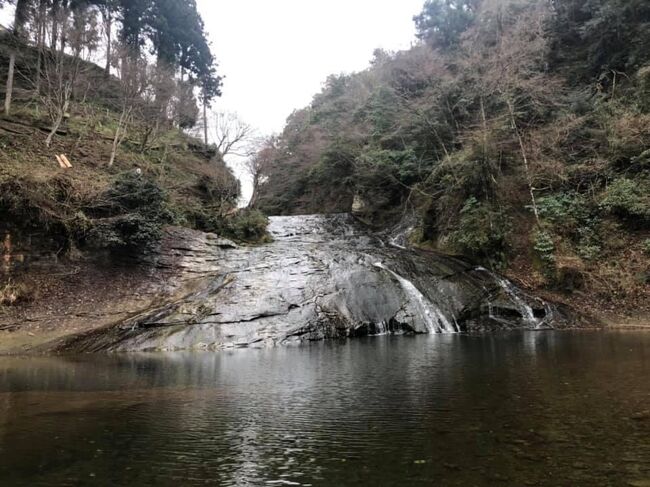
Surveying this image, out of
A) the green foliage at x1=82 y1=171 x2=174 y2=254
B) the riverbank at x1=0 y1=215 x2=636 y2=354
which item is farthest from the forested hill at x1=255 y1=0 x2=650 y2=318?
the green foliage at x1=82 y1=171 x2=174 y2=254

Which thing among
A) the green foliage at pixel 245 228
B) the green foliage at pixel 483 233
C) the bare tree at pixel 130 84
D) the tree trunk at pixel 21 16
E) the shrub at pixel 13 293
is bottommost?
the shrub at pixel 13 293

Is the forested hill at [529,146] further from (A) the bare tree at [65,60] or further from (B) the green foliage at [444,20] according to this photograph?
(A) the bare tree at [65,60]

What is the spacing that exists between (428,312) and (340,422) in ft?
35.5

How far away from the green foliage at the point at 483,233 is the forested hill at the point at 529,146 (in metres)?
0.05

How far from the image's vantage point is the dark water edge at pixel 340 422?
4.16m

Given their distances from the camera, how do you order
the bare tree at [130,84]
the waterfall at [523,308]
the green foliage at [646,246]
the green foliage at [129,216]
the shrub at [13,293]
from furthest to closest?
the bare tree at [130,84] → the green foliage at [129,216] → the green foliage at [646,246] → the waterfall at [523,308] → the shrub at [13,293]

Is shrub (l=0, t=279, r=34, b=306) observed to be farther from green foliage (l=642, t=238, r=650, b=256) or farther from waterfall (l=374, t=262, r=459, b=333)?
green foliage (l=642, t=238, r=650, b=256)

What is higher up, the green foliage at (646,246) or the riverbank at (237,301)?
the green foliage at (646,246)

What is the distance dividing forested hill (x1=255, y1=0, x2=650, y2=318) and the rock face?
2.40m

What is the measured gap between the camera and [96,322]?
1452 cm

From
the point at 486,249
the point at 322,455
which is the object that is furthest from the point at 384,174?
the point at 322,455

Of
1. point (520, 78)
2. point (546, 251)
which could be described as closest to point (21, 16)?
point (520, 78)

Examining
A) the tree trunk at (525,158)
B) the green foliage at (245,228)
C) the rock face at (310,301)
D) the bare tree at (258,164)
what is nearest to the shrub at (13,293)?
the rock face at (310,301)

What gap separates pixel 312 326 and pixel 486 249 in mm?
8926
